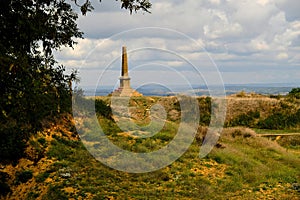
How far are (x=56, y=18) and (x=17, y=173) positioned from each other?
17.5 ft

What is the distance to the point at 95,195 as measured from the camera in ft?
35.3

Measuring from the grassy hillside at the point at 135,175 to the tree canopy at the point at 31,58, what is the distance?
2539 mm

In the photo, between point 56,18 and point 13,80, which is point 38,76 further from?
point 56,18

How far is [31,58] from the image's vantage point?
8523 millimetres

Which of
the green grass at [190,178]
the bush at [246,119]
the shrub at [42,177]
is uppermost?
the bush at [246,119]

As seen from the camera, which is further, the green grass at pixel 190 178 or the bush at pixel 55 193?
the green grass at pixel 190 178

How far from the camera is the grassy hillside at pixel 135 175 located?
11159 millimetres

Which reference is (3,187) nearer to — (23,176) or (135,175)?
(23,176)

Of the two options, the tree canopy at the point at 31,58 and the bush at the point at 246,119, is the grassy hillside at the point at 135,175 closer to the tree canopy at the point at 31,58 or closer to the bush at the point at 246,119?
the tree canopy at the point at 31,58

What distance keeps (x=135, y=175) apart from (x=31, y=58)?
5.67 metres

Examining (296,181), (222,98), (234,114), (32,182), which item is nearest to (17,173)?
(32,182)

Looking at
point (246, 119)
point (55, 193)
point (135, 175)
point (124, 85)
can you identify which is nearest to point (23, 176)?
point (55, 193)

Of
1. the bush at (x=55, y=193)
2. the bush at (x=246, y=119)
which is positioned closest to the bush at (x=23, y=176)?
the bush at (x=55, y=193)

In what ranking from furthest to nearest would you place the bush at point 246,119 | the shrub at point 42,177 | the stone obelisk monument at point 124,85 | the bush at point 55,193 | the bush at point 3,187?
the bush at point 246,119, the stone obelisk monument at point 124,85, the shrub at point 42,177, the bush at point 3,187, the bush at point 55,193
